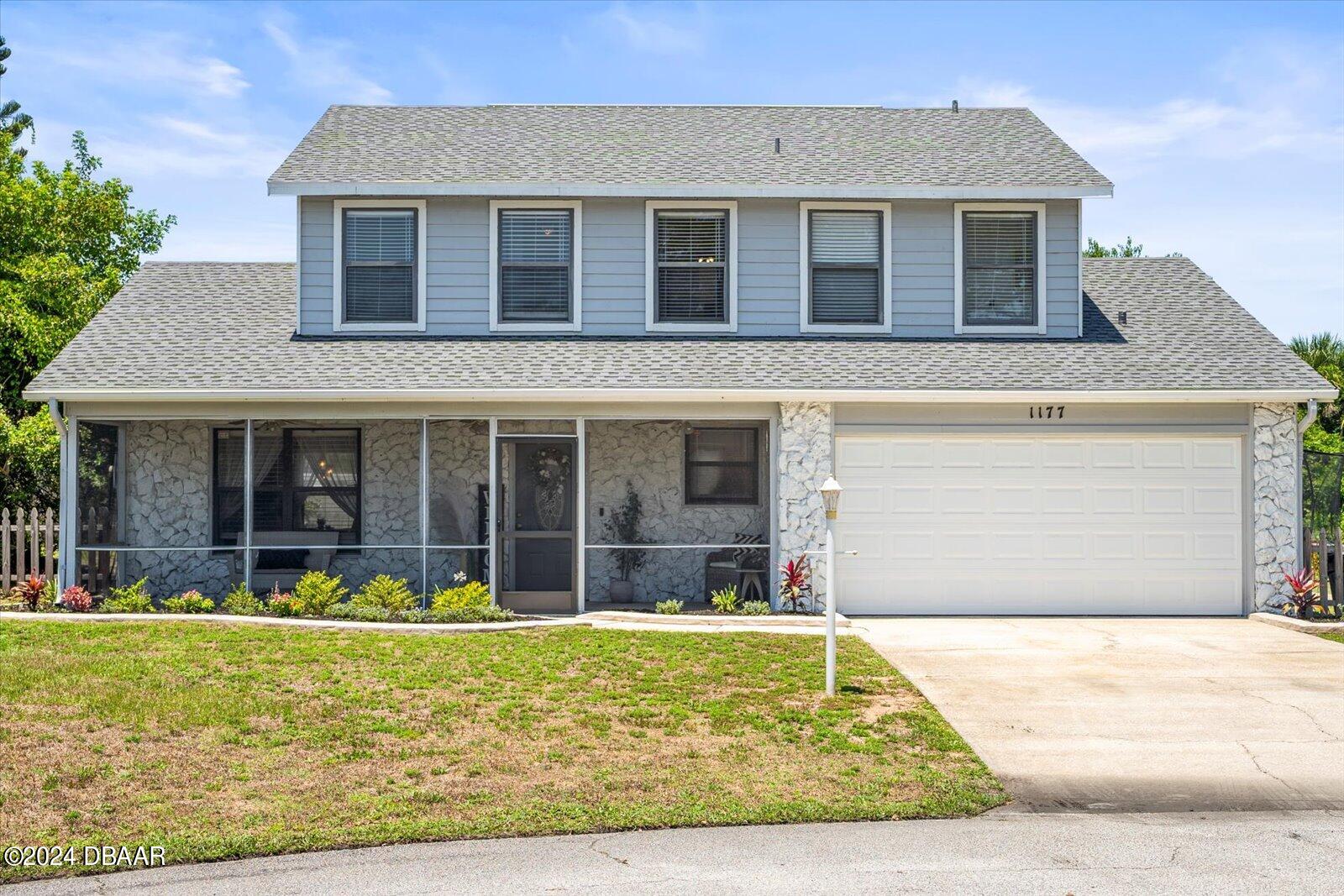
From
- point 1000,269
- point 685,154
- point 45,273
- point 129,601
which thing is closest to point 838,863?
point 129,601

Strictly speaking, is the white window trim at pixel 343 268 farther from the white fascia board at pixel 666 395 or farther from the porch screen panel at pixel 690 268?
the porch screen panel at pixel 690 268

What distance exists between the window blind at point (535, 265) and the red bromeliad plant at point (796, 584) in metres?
4.55

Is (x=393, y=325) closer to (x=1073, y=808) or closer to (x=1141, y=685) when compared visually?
(x=1141, y=685)

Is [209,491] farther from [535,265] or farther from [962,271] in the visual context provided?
[962,271]

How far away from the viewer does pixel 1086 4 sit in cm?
1548

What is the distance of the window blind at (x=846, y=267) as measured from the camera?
1595 centimetres

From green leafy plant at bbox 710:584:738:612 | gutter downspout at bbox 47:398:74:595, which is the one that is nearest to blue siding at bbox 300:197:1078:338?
gutter downspout at bbox 47:398:74:595

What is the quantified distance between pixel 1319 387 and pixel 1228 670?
491 cm

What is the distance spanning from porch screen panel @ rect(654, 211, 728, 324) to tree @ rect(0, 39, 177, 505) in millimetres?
7310

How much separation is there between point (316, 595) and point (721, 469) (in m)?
5.54

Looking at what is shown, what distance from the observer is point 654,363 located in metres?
14.9

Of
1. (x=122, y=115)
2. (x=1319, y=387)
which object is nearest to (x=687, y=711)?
(x=1319, y=387)

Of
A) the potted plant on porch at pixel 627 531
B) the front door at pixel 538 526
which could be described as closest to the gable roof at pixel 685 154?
the front door at pixel 538 526

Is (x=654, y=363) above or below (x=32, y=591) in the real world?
above
